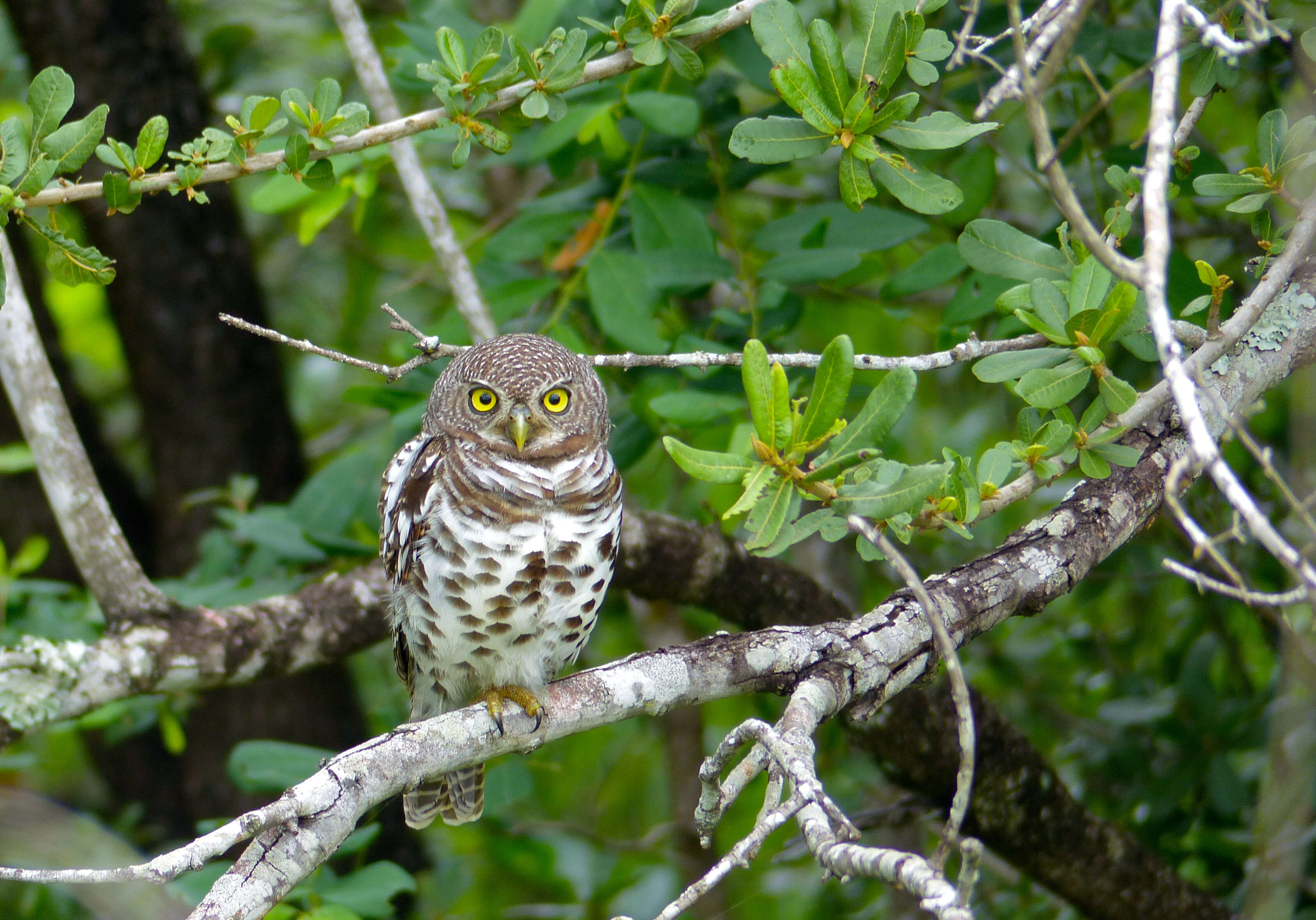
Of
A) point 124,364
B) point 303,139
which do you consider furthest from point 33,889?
point 303,139

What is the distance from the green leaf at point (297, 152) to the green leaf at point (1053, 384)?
156 cm

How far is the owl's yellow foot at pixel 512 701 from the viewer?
2.40 metres

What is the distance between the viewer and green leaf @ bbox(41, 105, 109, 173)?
2191 mm

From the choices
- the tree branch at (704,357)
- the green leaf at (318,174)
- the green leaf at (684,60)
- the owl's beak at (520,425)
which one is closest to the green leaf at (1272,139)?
the tree branch at (704,357)

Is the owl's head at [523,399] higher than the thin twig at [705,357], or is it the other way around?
the thin twig at [705,357]

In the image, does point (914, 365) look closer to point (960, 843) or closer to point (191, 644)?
point (960, 843)

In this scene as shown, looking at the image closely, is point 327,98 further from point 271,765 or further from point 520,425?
point 271,765

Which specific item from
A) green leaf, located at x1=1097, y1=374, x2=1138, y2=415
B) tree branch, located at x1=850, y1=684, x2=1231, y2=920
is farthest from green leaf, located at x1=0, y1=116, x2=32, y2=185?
tree branch, located at x1=850, y1=684, x2=1231, y2=920

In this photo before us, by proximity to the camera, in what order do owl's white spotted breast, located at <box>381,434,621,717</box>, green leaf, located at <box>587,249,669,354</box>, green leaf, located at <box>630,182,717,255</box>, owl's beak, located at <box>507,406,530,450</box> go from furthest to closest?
1. green leaf, located at <box>630,182,717,255</box>
2. green leaf, located at <box>587,249,669,354</box>
3. owl's beak, located at <box>507,406,530,450</box>
4. owl's white spotted breast, located at <box>381,434,621,717</box>

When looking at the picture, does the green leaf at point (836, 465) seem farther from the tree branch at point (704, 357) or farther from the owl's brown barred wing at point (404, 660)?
the owl's brown barred wing at point (404, 660)

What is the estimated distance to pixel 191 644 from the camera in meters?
3.08

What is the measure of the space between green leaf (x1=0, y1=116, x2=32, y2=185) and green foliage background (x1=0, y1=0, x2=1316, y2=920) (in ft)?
0.79

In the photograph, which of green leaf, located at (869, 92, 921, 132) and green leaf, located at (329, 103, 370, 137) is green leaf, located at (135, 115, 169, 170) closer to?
green leaf, located at (329, 103, 370, 137)

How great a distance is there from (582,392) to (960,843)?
1.85 metres
